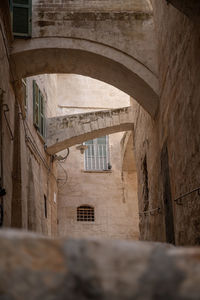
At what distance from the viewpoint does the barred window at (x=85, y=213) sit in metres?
16.6

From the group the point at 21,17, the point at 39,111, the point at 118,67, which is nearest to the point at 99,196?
the point at 39,111

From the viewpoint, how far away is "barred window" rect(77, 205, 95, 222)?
54.4 ft

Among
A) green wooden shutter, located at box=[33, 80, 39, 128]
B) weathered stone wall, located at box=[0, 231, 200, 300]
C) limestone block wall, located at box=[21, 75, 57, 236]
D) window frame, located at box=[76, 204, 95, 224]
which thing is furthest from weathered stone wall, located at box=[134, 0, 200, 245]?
window frame, located at box=[76, 204, 95, 224]

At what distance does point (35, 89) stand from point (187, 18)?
723 centimetres

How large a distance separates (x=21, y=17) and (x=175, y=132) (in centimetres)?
431

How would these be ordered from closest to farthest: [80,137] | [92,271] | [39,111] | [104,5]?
1. [92,271]
2. [104,5]
3. [39,111]
4. [80,137]

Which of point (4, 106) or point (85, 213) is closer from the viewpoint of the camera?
point (4, 106)

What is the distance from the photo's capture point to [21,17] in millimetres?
8555

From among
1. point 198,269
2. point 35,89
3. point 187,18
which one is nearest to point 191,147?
point 187,18

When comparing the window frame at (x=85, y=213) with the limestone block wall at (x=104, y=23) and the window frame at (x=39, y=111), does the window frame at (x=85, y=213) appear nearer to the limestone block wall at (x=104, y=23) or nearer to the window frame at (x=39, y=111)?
the window frame at (x=39, y=111)

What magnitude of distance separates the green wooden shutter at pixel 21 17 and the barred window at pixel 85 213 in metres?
9.65

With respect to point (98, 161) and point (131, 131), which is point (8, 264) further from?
point (98, 161)

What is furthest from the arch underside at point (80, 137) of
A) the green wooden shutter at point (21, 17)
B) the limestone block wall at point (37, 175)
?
the green wooden shutter at point (21, 17)

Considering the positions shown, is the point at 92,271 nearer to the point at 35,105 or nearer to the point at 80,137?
the point at 35,105
